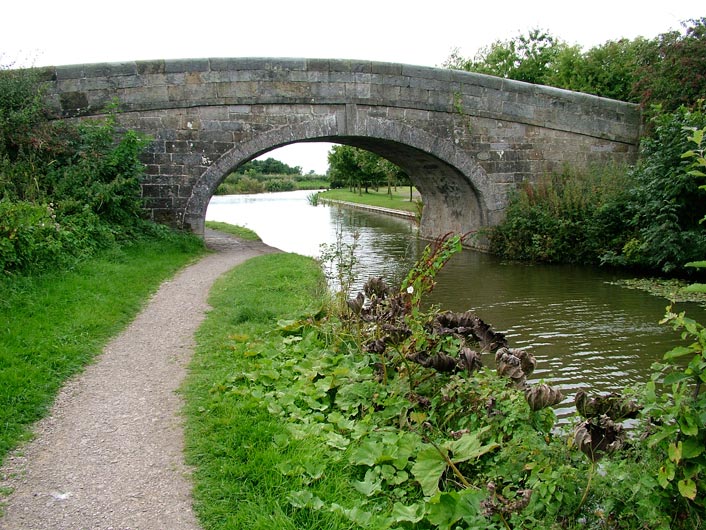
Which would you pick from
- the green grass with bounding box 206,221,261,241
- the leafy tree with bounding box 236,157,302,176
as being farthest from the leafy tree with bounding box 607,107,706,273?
the leafy tree with bounding box 236,157,302,176

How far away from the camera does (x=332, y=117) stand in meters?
11.9

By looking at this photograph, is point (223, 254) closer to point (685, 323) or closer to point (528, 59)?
point (685, 323)

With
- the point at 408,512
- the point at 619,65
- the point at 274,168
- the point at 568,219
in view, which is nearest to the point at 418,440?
the point at 408,512

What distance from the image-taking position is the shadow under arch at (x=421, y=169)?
11477mm

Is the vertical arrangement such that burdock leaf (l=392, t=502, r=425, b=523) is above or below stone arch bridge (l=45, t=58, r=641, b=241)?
below

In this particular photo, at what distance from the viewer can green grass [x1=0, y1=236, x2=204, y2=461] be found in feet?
12.6

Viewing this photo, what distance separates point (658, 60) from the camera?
1311cm

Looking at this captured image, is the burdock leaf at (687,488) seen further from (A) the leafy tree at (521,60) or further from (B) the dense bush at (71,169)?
(A) the leafy tree at (521,60)

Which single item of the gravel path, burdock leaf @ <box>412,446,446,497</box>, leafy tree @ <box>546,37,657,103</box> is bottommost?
the gravel path

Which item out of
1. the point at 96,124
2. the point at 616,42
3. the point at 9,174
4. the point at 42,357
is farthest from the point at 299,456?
the point at 616,42

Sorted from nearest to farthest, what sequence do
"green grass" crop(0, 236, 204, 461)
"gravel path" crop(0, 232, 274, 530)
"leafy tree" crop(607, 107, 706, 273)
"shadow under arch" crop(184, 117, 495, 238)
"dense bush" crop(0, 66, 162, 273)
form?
"gravel path" crop(0, 232, 274, 530), "green grass" crop(0, 236, 204, 461), "dense bush" crop(0, 66, 162, 273), "leafy tree" crop(607, 107, 706, 273), "shadow under arch" crop(184, 117, 495, 238)

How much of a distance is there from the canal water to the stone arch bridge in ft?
7.58

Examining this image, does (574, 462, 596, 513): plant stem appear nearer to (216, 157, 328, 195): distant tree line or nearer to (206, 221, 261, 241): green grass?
(206, 221, 261, 241): green grass

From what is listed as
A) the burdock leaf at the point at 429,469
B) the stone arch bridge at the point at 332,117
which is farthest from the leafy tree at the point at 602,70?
the burdock leaf at the point at 429,469
